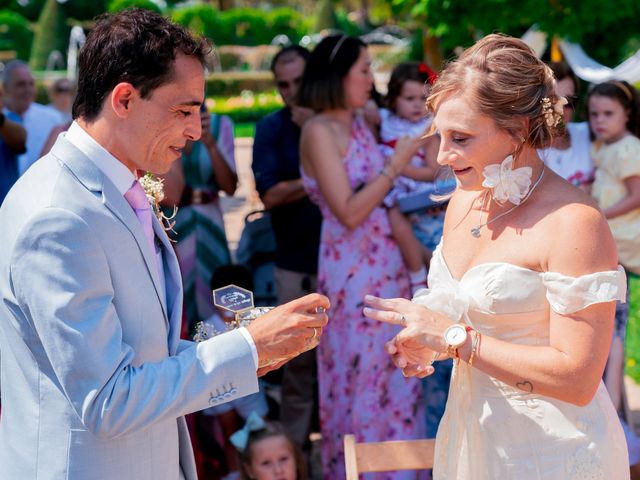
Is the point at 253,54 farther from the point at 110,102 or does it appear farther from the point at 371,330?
the point at 110,102

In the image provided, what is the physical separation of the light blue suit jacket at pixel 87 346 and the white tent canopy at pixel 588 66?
6595mm

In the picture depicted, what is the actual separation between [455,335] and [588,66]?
6.60 m

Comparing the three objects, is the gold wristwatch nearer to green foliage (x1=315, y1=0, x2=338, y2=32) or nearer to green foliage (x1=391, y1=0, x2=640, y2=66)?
green foliage (x1=391, y1=0, x2=640, y2=66)

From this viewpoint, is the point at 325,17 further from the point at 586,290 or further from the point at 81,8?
the point at 586,290

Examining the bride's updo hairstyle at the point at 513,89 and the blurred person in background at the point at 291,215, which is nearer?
the bride's updo hairstyle at the point at 513,89

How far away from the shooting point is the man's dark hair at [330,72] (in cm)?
445

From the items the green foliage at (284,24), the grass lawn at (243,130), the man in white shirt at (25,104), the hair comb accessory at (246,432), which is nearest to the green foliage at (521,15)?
the man in white shirt at (25,104)

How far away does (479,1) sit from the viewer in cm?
722

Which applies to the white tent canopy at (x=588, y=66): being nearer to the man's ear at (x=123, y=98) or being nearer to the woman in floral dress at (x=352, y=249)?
the woman in floral dress at (x=352, y=249)

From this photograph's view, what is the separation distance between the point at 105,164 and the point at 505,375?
4.07ft

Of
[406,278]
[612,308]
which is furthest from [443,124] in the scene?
[406,278]

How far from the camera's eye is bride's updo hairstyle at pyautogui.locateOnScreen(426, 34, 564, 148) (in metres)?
Answer: 2.56

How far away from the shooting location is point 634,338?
7.02m

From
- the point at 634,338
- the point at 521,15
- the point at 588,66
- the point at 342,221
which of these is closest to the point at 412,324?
the point at 342,221
